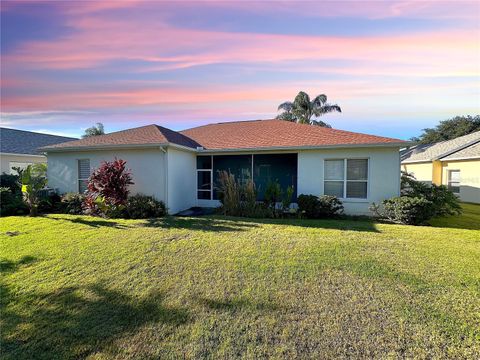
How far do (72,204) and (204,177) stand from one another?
591cm

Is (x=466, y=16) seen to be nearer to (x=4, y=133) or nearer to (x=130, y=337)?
(x=130, y=337)

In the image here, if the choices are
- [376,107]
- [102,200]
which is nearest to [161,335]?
[102,200]

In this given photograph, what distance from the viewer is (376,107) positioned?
39.4ft

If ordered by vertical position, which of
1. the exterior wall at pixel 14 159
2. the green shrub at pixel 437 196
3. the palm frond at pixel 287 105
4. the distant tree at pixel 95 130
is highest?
the palm frond at pixel 287 105

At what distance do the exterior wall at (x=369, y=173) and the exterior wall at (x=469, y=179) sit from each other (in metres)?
9.85

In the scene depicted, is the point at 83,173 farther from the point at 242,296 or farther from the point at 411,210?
the point at 411,210

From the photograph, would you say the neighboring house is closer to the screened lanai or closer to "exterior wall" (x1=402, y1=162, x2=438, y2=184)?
the screened lanai

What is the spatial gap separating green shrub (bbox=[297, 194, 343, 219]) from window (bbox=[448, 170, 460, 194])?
12749 mm

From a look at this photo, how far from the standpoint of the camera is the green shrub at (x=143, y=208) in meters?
10.3

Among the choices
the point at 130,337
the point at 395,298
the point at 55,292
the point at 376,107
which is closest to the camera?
the point at 130,337

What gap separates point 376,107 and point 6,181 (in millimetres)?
19896

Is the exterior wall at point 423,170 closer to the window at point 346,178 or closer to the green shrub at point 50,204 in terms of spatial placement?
the window at point 346,178

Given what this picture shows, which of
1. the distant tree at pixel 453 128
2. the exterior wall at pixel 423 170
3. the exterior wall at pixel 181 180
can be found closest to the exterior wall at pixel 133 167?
the exterior wall at pixel 181 180

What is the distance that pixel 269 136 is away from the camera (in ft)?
43.8
